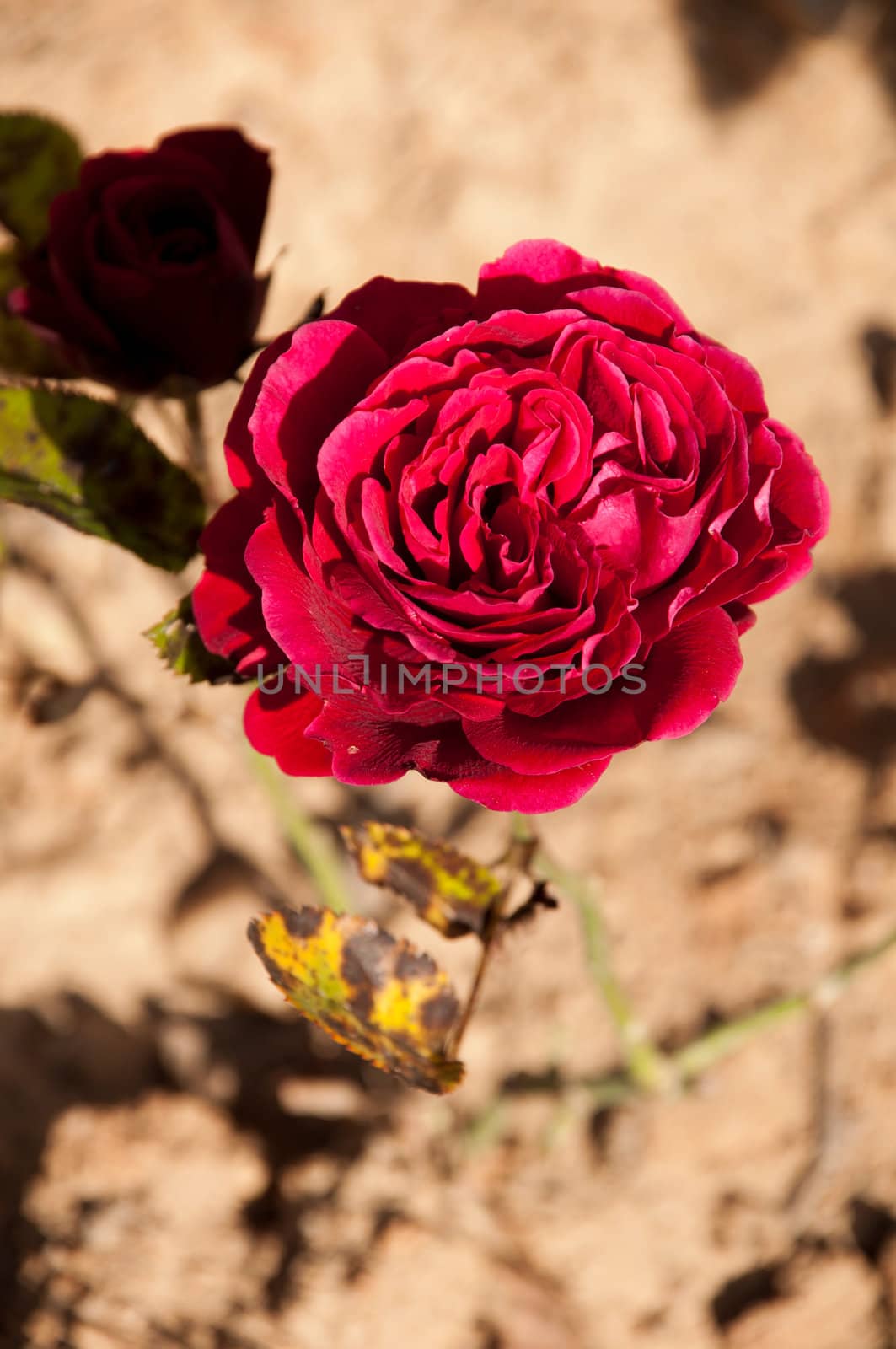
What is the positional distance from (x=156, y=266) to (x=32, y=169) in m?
0.30

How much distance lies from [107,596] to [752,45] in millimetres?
1818

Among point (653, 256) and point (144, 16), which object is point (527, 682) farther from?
point (144, 16)

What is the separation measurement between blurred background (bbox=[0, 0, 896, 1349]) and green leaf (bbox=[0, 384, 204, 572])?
0.47 metres

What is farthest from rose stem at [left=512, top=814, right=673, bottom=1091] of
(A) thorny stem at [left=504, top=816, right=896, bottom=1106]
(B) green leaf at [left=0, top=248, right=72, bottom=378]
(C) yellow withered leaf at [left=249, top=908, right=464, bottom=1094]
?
(B) green leaf at [left=0, top=248, right=72, bottom=378]

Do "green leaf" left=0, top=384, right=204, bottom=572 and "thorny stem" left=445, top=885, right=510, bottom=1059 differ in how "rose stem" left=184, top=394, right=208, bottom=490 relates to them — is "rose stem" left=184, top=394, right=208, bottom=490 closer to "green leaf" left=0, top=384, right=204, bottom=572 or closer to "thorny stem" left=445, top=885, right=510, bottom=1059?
"green leaf" left=0, top=384, right=204, bottom=572

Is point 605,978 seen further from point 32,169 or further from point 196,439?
point 32,169

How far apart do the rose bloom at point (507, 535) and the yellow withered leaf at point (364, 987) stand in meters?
0.17

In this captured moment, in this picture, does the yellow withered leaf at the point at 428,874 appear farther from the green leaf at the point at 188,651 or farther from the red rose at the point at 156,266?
the red rose at the point at 156,266

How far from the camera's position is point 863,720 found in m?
1.82

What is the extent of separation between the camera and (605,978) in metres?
1.23

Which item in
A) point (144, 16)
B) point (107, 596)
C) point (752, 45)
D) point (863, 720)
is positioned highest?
point (752, 45)

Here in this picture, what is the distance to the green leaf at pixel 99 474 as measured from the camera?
84cm

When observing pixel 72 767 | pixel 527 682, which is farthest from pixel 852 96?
pixel 527 682

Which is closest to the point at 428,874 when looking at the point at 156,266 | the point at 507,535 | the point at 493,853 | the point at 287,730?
the point at 287,730
